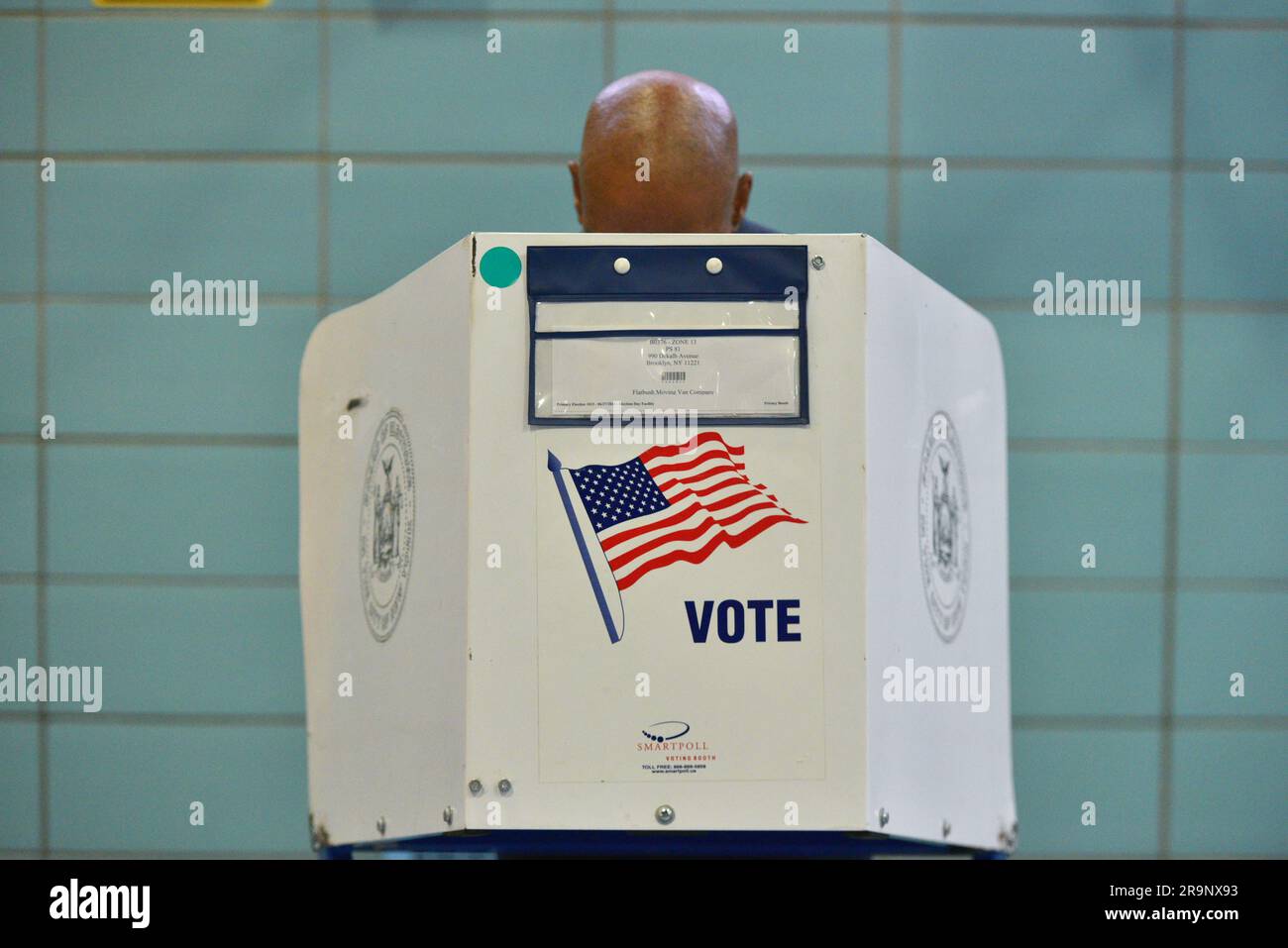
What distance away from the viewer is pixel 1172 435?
280 centimetres

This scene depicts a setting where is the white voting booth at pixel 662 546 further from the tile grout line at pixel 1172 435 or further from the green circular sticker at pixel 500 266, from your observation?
the tile grout line at pixel 1172 435

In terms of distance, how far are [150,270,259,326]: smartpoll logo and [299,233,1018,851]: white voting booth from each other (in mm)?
1511

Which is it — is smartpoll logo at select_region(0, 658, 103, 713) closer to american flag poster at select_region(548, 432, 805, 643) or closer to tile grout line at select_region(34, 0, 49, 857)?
tile grout line at select_region(34, 0, 49, 857)

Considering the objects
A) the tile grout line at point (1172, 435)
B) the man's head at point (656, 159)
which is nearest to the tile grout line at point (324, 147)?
the man's head at point (656, 159)

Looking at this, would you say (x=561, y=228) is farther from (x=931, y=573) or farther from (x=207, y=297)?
(x=931, y=573)

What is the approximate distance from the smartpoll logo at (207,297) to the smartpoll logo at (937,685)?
1.83m

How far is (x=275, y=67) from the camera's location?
277cm

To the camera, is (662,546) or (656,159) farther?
(656,159)

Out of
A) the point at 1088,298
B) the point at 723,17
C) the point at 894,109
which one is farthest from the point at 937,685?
the point at 723,17

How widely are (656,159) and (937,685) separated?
0.70 metres

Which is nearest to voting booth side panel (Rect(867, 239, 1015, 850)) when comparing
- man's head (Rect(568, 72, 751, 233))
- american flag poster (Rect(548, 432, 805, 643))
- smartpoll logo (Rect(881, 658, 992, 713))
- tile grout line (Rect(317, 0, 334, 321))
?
smartpoll logo (Rect(881, 658, 992, 713))

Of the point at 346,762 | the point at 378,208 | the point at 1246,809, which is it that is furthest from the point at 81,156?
the point at 1246,809
